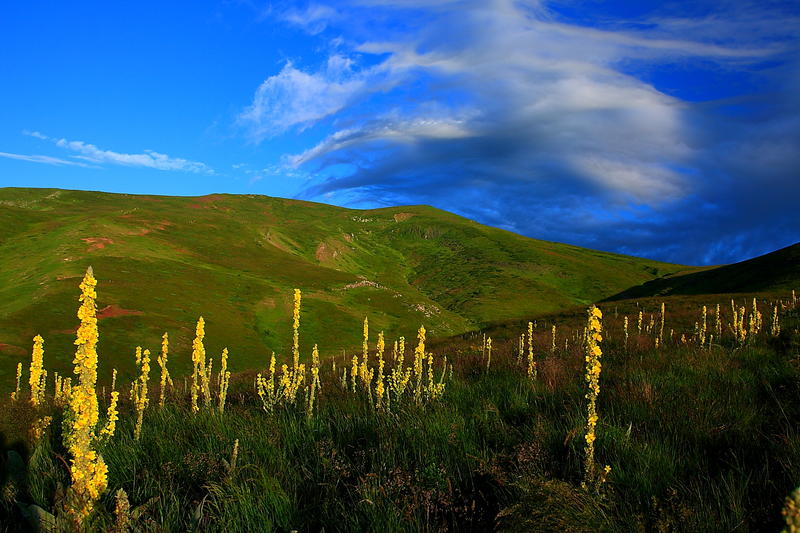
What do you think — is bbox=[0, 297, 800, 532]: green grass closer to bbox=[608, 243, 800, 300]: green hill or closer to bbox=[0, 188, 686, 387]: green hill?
bbox=[0, 188, 686, 387]: green hill

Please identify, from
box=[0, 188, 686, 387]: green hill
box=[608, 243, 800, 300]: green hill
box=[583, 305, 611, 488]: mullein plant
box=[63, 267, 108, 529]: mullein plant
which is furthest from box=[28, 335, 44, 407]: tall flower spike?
box=[608, 243, 800, 300]: green hill

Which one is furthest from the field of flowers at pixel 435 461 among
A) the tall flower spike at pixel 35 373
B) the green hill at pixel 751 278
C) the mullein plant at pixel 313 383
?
the green hill at pixel 751 278

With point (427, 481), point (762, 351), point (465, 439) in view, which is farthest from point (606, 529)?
point (762, 351)

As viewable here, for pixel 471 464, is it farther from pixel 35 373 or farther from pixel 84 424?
pixel 35 373

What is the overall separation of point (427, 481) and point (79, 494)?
117 inches

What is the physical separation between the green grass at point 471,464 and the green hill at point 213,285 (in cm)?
4420

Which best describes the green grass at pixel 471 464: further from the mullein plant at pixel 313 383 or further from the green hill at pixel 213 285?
the green hill at pixel 213 285

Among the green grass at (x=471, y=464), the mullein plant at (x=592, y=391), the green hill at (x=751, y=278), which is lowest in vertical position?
the green grass at (x=471, y=464)

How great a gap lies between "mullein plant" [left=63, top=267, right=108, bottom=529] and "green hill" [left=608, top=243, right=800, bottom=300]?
59.5 metres

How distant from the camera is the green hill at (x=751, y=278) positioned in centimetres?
5122

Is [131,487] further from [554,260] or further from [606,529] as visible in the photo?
[554,260]

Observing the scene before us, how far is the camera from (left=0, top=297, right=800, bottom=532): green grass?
3.62 metres

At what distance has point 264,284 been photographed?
86188 mm

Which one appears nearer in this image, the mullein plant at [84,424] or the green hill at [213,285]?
the mullein plant at [84,424]
